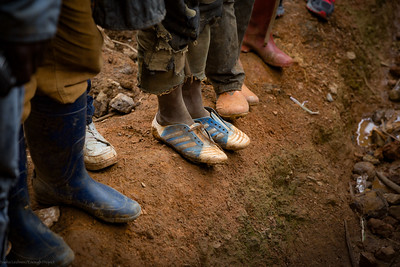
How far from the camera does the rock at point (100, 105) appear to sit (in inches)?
92.3

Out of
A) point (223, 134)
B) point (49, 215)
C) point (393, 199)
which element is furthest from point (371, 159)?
point (49, 215)

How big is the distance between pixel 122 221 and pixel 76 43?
0.68 metres

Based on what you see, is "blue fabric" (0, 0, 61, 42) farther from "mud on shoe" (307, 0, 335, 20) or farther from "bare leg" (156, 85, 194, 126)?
"mud on shoe" (307, 0, 335, 20)

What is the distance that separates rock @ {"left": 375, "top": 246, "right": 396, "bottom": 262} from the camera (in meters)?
2.07

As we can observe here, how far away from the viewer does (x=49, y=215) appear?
136cm

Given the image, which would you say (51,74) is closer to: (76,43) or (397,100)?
(76,43)

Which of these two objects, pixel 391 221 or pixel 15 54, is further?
pixel 391 221

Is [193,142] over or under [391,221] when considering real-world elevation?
over

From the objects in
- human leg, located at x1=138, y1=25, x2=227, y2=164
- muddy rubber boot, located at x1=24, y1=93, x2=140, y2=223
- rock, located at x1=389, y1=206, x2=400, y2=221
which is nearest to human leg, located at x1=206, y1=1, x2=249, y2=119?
human leg, located at x1=138, y1=25, x2=227, y2=164

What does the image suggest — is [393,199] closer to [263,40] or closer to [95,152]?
[263,40]

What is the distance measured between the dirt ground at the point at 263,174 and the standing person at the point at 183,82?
0.13 m

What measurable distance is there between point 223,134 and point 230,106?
10.0 inches

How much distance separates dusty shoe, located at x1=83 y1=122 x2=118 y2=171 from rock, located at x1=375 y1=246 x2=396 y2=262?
1567mm

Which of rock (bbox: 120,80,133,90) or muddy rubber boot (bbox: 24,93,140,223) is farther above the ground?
muddy rubber boot (bbox: 24,93,140,223)
